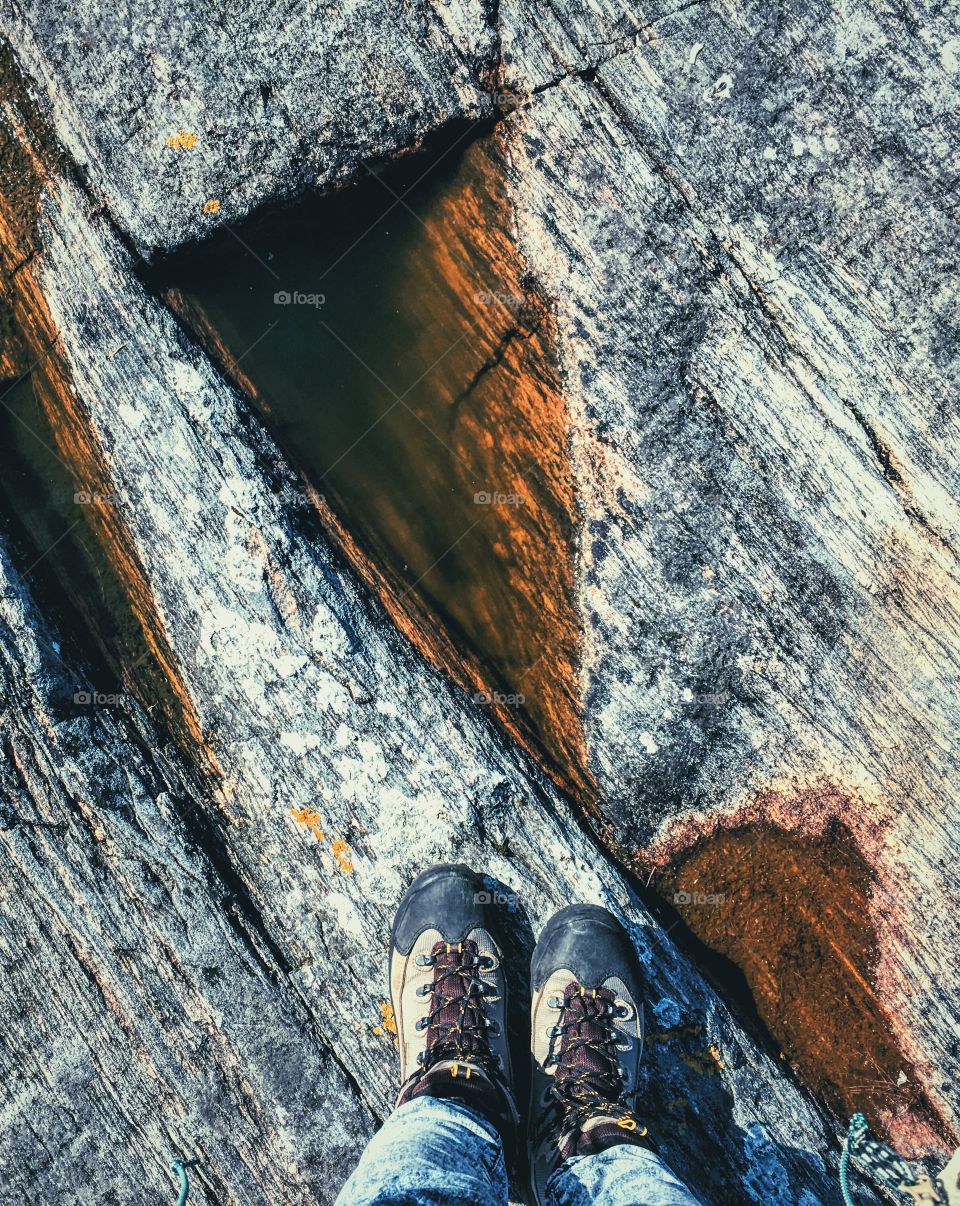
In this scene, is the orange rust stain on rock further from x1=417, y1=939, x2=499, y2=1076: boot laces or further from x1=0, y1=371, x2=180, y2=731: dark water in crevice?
x1=0, y1=371, x2=180, y2=731: dark water in crevice

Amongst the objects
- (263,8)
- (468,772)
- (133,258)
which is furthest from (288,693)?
(263,8)

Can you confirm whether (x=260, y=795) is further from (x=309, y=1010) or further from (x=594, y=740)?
(x=594, y=740)

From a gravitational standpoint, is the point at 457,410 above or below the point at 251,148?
below

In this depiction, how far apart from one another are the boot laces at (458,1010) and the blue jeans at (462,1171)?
9.7 inches

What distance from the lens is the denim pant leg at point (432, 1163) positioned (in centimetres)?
236

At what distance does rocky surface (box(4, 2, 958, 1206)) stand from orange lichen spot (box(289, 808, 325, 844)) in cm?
1

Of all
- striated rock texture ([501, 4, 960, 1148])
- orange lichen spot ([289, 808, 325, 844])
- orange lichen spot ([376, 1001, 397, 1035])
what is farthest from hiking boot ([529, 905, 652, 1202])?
orange lichen spot ([289, 808, 325, 844])

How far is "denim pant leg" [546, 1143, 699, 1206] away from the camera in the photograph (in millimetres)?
2504

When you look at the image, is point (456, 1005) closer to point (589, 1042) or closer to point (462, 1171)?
point (589, 1042)

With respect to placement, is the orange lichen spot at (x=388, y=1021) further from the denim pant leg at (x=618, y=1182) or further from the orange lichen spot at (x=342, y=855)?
the denim pant leg at (x=618, y=1182)

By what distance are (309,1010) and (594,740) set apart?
5.54 ft

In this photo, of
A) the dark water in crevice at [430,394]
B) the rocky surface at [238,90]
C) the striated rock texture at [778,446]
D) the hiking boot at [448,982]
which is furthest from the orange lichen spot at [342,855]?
the rocky surface at [238,90]

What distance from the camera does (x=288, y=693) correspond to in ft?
11.1

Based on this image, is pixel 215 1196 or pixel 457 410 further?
pixel 457 410
